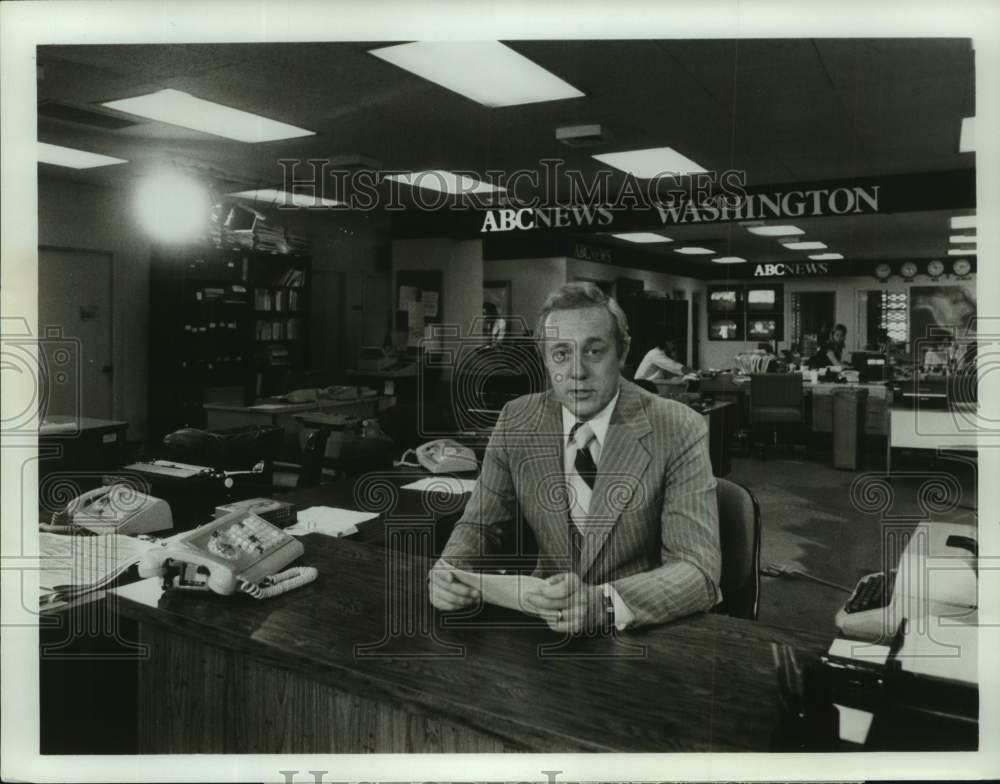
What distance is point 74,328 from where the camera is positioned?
4.50 meters

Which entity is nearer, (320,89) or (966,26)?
(966,26)

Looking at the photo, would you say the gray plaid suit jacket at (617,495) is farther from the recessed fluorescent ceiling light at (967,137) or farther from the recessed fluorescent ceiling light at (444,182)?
the recessed fluorescent ceiling light at (967,137)

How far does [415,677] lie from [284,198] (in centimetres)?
453

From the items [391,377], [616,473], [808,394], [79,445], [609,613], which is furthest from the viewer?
[808,394]

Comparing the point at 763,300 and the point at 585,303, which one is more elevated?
the point at 763,300

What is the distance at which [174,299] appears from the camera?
24.1 feet

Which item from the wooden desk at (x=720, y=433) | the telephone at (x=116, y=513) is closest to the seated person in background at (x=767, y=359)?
the wooden desk at (x=720, y=433)

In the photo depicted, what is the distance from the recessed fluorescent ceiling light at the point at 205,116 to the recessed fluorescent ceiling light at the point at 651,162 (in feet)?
7.38

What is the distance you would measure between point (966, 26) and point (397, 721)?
2.85 m

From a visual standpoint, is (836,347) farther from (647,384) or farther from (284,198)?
(284,198)

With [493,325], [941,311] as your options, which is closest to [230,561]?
[493,325]

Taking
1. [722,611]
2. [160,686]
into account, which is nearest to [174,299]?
[160,686]

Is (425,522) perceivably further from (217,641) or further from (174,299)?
(174,299)

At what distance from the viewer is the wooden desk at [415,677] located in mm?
1421
